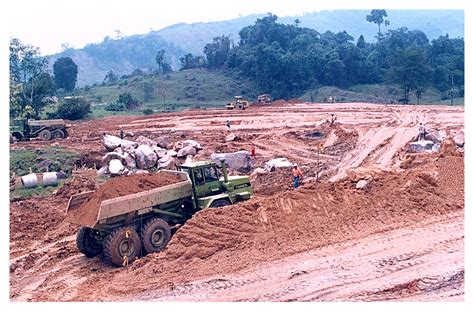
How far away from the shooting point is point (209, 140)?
29188 mm

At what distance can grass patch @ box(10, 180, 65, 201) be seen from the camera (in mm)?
20327

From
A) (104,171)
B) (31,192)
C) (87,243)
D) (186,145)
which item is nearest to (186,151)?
(186,145)

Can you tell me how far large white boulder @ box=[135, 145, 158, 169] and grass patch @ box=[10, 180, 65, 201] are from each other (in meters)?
3.69

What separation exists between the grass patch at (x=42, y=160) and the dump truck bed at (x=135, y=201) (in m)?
9.86

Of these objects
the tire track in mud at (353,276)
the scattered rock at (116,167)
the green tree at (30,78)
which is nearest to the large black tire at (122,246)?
the tire track in mud at (353,276)

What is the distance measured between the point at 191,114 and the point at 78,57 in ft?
324

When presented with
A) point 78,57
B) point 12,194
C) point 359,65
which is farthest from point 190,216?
point 78,57

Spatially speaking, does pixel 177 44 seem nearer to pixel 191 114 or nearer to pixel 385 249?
pixel 191 114

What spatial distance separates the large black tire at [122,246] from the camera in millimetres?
13555

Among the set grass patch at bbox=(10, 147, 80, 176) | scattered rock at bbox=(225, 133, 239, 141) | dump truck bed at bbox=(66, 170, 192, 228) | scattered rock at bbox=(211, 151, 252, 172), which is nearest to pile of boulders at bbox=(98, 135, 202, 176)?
grass patch at bbox=(10, 147, 80, 176)

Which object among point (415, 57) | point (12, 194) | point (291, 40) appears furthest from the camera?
point (291, 40)

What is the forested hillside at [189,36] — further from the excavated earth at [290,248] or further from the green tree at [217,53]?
the excavated earth at [290,248]

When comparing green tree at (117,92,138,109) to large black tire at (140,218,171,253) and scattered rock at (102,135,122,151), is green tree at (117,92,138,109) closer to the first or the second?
scattered rock at (102,135,122,151)

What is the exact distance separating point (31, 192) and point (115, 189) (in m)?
7.51
